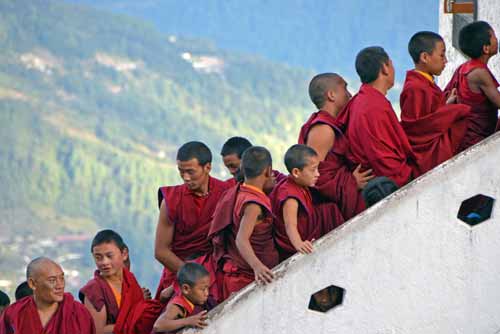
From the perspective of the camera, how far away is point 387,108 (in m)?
9.03

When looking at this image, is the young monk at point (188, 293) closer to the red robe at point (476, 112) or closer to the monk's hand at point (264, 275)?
the monk's hand at point (264, 275)

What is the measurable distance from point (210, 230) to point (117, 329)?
30.9 inches

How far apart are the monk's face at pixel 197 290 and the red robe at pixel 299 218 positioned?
0.53 meters

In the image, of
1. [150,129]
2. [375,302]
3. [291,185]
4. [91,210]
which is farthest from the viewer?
[150,129]

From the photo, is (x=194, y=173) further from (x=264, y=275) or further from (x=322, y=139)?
(x=264, y=275)

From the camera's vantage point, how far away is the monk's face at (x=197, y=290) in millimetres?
8492

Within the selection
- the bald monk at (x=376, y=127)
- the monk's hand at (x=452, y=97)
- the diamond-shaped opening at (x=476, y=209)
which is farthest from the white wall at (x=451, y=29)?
the diamond-shaped opening at (x=476, y=209)

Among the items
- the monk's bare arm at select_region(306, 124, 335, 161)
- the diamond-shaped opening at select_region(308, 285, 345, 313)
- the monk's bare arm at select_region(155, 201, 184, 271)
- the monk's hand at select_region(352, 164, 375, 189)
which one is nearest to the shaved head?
the monk's bare arm at select_region(306, 124, 335, 161)

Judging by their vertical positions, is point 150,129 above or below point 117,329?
above

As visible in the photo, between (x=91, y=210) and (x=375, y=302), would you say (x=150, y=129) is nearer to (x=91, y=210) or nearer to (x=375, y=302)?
(x=91, y=210)

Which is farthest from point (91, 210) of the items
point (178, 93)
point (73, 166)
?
point (178, 93)

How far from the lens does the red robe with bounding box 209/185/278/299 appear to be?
8.66 meters

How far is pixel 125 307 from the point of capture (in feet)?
29.3

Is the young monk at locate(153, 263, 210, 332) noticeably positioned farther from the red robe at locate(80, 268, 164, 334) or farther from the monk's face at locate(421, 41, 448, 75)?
the monk's face at locate(421, 41, 448, 75)
